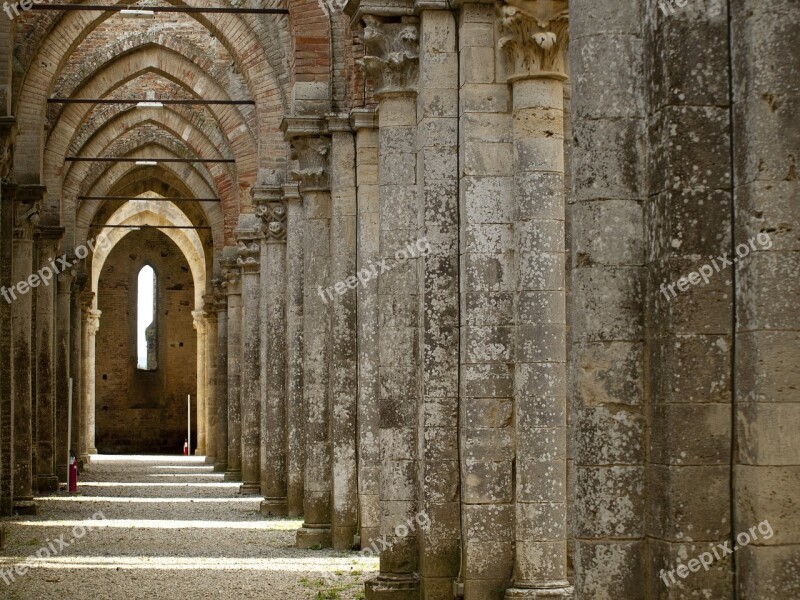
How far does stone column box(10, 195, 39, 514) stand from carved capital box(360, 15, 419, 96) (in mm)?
9654

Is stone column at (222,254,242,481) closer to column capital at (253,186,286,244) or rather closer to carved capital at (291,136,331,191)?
column capital at (253,186,286,244)

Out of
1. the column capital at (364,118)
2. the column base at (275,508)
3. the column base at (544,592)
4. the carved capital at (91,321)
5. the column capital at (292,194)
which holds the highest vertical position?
the column capital at (364,118)

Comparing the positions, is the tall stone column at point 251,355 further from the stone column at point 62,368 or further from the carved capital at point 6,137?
the carved capital at point 6,137

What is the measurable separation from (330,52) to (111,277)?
115 ft

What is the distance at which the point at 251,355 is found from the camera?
25.1 meters

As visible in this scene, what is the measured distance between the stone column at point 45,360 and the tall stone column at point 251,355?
3.38 meters

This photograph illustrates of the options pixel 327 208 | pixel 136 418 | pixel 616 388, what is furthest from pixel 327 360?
pixel 136 418

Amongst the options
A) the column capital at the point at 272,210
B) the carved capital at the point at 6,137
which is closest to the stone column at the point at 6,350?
the carved capital at the point at 6,137

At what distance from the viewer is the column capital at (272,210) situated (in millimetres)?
21859

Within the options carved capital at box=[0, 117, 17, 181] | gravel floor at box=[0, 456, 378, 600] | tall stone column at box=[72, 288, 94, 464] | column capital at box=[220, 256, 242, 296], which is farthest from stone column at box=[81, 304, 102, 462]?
carved capital at box=[0, 117, 17, 181]

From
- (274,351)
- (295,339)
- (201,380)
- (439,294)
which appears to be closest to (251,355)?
(274,351)

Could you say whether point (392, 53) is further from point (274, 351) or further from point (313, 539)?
point (274, 351)

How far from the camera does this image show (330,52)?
1681 centimetres

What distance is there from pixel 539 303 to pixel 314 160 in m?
7.33
